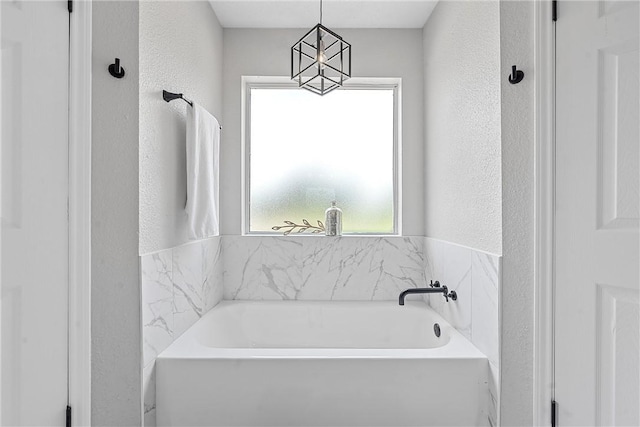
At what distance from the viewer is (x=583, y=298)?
129 centimetres

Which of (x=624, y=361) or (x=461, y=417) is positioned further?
(x=461, y=417)

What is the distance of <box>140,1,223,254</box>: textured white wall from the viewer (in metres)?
1.57

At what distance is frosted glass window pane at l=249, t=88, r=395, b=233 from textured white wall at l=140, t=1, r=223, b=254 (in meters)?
0.63

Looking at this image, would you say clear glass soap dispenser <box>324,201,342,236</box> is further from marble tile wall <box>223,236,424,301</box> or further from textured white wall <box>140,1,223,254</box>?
textured white wall <box>140,1,223,254</box>

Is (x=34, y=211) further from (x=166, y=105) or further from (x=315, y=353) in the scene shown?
(x=315, y=353)

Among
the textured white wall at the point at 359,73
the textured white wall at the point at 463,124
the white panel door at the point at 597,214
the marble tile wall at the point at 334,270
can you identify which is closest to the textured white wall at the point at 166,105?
the textured white wall at the point at 359,73

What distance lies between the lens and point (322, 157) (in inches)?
111

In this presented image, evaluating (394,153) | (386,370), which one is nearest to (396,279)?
(394,153)

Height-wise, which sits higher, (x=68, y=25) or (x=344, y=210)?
(x=68, y=25)

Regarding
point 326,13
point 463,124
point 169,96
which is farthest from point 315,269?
point 326,13

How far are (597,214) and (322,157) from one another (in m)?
1.83

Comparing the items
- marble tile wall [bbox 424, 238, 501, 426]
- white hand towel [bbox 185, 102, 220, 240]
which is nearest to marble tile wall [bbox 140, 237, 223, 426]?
white hand towel [bbox 185, 102, 220, 240]

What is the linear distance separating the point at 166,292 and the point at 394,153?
1780 mm

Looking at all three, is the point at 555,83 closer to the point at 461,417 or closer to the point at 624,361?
the point at 624,361
